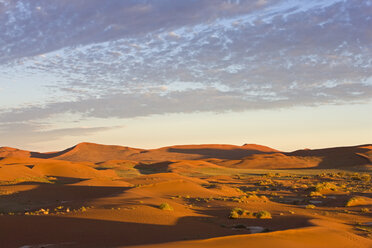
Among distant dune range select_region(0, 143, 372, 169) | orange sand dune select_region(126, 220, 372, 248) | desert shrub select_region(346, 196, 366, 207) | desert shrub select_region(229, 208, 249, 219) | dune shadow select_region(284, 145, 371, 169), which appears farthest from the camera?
distant dune range select_region(0, 143, 372, 169)

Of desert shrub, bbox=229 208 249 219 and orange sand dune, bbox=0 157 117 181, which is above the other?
orange sand dune, bbox=0 157 117 181

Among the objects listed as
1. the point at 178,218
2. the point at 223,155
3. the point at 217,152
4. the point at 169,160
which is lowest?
the point at 178,218

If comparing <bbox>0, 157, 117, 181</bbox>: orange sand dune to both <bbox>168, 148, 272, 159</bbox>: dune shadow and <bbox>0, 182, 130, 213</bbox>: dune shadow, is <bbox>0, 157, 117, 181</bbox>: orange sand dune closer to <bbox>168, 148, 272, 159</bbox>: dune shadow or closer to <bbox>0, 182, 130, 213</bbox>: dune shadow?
<bbox>0, 182, 130, 213</bbox>: dune shadow

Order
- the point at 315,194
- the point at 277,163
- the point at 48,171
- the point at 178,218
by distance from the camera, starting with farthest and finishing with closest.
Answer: the point at 277,163 < the point at 48,171 < the point at 315,194 < the point at 178,218

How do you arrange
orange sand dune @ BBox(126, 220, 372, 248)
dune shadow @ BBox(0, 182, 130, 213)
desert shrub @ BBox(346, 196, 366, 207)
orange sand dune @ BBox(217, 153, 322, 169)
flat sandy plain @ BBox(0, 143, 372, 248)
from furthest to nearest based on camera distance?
orange sand dune @ BBox(217, 153, 322, 169) < dune shadow @ BBox(0, 182, 130, 213) < desert shrub @ BBox(346, 196, 366, 207) < flat sandy plain @ BBox(0, 143, 372, 248) < orange sand dune @ BBox(126, 220, 372, 248)

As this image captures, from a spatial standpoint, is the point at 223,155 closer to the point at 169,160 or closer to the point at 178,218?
the point at 169,160

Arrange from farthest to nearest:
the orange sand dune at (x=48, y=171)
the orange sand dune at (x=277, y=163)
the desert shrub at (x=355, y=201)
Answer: the orange sand dune at (x=277, y=163) < the orange sand dune at (x=48, y=171) < the desert shrub at (x=355, y=201)

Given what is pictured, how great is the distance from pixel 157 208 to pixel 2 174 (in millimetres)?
27104

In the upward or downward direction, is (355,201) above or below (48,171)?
below

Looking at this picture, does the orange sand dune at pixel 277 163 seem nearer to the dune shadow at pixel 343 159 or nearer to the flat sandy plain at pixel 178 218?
the dune shadow at pixel 343 159

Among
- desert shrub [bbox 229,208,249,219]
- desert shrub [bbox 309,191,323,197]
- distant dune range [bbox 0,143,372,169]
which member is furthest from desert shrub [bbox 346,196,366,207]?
distant dune range [bbox 0,143,372,169]

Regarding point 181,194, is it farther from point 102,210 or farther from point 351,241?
point 351,241

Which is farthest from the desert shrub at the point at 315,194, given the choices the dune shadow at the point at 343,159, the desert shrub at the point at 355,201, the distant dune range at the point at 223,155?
the distant dune range at the point at 223,155

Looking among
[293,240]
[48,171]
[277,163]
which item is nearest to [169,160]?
[277,163]
